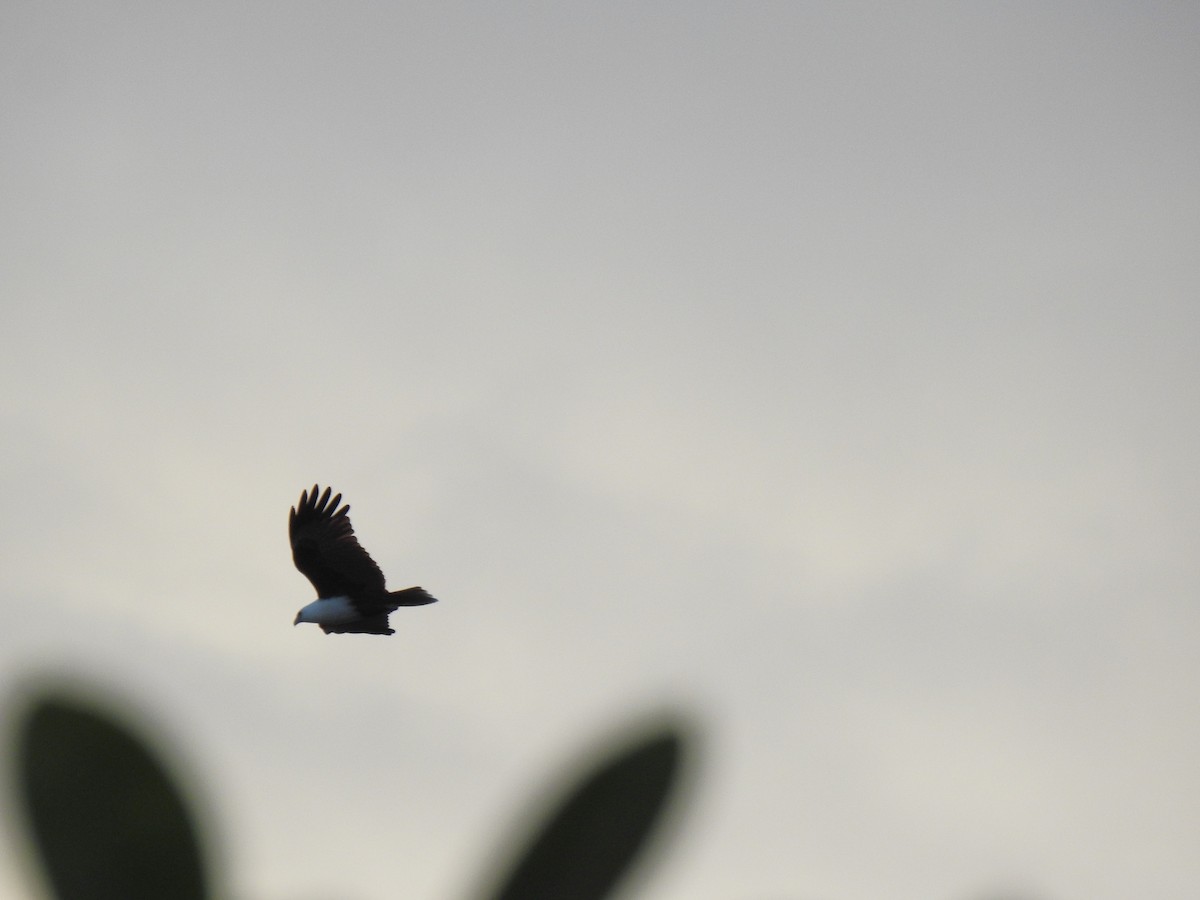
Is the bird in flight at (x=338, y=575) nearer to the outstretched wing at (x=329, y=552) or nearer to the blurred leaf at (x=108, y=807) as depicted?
the outstretched wing at (x=329, y=552)

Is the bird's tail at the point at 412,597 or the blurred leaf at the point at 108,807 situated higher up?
the blurred leaf at the point at 108,807

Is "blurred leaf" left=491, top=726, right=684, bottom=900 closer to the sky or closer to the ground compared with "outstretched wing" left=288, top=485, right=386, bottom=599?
closer to the sky

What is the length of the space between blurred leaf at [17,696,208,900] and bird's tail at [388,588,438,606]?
54.0 ft

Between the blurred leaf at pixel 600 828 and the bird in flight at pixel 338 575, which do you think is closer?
the blurred leaf at pixel 600 828

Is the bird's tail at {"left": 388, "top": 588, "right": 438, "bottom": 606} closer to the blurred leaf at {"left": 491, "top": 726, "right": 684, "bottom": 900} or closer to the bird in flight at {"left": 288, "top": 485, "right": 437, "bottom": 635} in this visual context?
the bird in flight at {"left": 288, "top": 485, "right": 437, "bottom": 635}

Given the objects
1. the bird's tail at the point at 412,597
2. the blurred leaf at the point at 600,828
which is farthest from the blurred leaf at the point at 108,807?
the bird's tail at the point at 412,597

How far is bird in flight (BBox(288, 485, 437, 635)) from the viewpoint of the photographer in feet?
61.5

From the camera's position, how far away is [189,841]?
1867 millimetres

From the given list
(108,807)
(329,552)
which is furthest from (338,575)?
(108,807)

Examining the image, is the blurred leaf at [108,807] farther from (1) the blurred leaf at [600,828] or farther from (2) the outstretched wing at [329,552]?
(2) the outstretched wing at [329,552]

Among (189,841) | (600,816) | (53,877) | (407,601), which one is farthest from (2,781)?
(407,601)

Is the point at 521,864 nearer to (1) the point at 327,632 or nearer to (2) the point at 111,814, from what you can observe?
(2) the point at 111,814

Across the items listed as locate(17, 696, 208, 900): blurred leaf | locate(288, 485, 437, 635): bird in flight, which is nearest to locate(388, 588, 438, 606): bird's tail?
locate(288, 485, 437, 635): bird in flight

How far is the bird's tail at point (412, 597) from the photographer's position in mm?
18266
